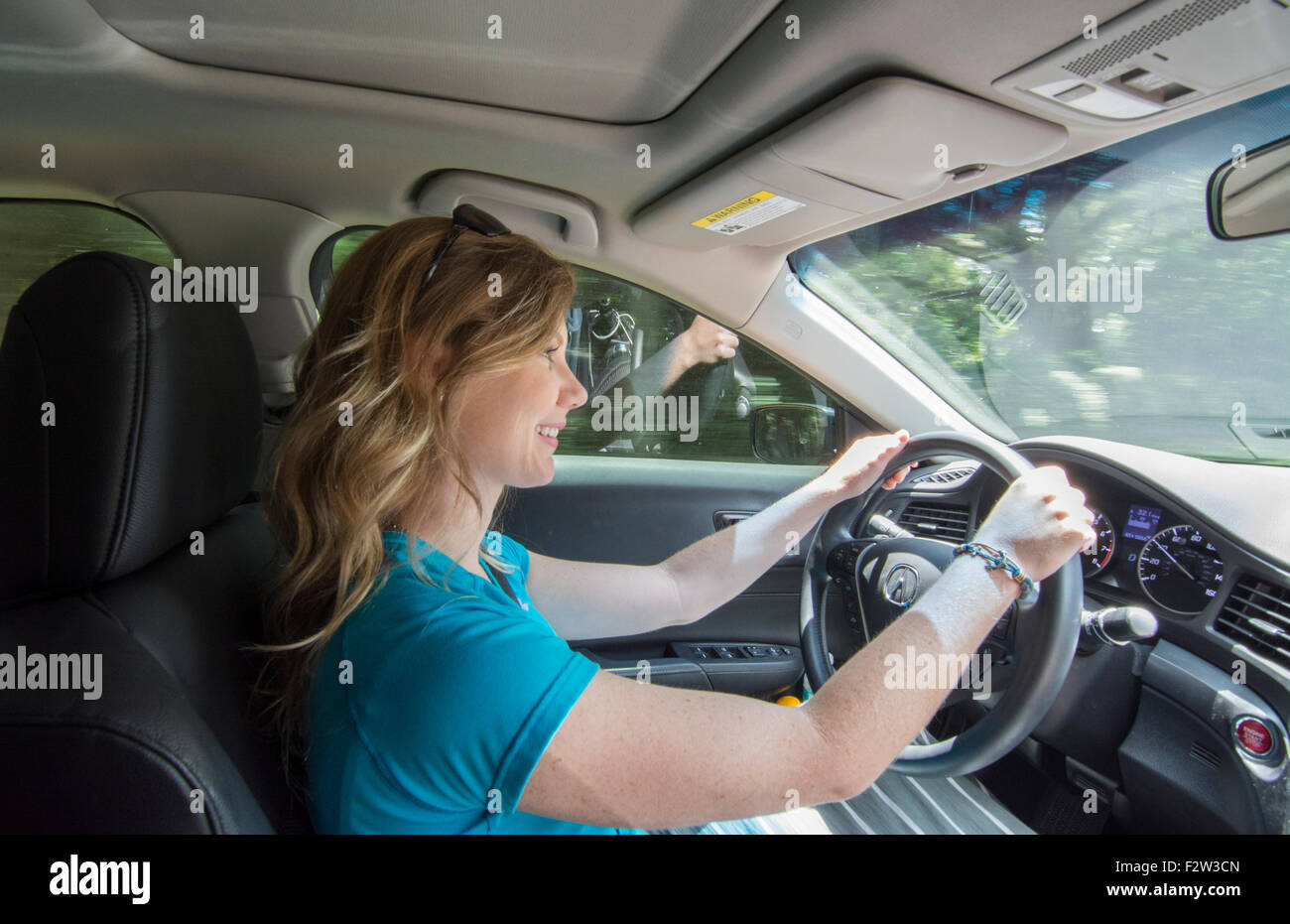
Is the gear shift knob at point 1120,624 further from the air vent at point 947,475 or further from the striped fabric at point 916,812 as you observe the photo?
the striped fabric at point 916,812

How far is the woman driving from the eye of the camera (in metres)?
0.88

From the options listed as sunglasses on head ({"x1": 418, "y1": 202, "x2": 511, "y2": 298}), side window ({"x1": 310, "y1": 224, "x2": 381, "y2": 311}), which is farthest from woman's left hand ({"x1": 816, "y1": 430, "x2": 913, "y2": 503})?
side window ({"x1": 310, "y1": 224, "x2": 381, "y2": 311})

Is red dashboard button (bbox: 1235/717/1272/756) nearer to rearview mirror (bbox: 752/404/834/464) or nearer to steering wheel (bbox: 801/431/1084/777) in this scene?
steering wheel (bbox: 801/431/1084/777)

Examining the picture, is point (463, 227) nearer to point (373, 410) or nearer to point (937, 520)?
point (373, 410)

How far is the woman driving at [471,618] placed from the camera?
0.88 metres

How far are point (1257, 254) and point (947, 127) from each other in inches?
33.3

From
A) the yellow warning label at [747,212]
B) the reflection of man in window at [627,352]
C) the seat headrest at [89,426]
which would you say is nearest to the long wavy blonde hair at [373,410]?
the seat headrest at [89,426]

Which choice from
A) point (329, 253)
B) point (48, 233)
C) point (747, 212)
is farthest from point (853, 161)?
point (48, 233)

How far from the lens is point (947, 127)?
137 cm

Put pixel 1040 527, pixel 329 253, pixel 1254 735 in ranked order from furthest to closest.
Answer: pixel 329 253 < pixel 1254 735 < pixel 1040 527

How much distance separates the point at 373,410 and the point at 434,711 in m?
0.46

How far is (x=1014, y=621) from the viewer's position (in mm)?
1535

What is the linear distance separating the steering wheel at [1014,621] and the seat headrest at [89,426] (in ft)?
3.91

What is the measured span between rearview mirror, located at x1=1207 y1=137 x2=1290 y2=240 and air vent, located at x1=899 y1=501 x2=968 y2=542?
75cm
